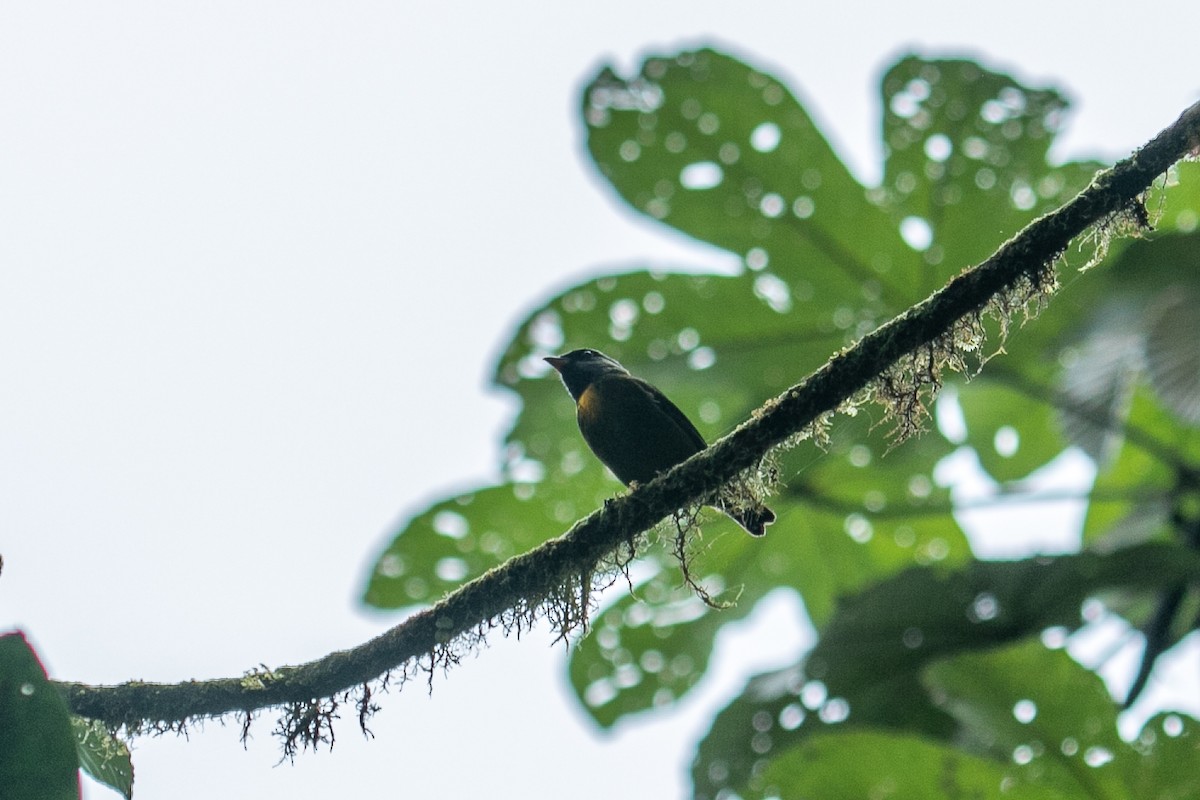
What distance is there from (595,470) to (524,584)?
217 cm

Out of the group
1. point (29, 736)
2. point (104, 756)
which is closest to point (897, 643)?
point (104, 756)

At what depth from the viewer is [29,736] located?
64.8 inches

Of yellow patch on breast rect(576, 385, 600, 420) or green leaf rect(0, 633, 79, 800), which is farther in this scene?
yellow patch on breast rect(576, 385, 600, 420)

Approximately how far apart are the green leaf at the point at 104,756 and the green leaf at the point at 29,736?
386 millimetres

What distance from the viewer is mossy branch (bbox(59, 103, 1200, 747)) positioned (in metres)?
2.24

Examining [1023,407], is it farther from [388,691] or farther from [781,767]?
[388,691]

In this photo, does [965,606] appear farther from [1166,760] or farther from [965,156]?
[965,156]

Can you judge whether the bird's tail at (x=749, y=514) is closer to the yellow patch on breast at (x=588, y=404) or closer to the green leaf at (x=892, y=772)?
the yellow patch on breast at (x=588, y=404)

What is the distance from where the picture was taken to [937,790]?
352cm

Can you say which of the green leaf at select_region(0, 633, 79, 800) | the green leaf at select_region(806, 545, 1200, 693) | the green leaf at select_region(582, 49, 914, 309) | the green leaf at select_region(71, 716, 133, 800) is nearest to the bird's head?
the green leaf at select_region(582, 49, 914, 309)

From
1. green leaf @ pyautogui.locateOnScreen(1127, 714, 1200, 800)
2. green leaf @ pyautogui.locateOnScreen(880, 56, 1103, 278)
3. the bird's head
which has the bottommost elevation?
green leaf @ pyautogui.locateOnScreen(1127, 714, 1200, 800)

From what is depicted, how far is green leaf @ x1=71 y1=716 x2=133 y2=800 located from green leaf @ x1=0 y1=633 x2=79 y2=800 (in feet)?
1.27

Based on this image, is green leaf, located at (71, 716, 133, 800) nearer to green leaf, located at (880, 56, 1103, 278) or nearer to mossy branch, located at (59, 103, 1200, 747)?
mossy branch, located at (59, 103, 1200, 747)

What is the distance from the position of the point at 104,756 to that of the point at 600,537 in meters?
1.08
